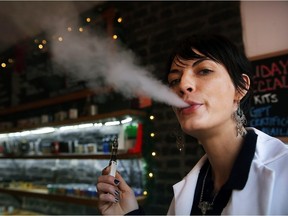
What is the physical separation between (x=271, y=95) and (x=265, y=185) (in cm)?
124

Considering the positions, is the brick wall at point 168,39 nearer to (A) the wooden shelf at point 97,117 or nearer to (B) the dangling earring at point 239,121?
(A) the wooden shelf at point 97,117

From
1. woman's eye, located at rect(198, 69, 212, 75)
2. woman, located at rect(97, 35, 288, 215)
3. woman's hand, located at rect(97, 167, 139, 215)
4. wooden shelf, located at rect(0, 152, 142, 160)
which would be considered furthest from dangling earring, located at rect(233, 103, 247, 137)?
wooden shelf, located at rect(0, 152, 142, 160)

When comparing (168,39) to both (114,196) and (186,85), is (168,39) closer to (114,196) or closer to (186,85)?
(186,85)

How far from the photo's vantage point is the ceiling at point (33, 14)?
2660mm

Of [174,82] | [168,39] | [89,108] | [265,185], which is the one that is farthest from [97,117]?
[265,185]

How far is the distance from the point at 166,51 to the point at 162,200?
1.37 metres

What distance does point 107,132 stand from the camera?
2871 millimetres

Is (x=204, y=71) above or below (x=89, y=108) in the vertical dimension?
below

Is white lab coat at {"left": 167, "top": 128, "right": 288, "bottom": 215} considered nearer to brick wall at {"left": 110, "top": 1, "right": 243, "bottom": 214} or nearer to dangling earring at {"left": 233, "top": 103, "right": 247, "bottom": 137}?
dangling earring at {"left": 233, "top": 103, "right": 247, "bottom": 137}

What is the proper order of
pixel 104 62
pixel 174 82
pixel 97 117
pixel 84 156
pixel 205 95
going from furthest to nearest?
pixel 84 156
pixel 97 117
pixel 104 62
pixel 174 82
pixel 205 95

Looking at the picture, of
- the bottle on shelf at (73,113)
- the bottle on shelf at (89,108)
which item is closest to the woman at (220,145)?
the bottle on shelf at (89,108)

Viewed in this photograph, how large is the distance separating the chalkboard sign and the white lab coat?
976mm

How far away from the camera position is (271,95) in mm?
1976

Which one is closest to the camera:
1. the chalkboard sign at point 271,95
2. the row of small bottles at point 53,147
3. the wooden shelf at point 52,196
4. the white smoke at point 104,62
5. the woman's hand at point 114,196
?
the woman's hand at point 114,196
